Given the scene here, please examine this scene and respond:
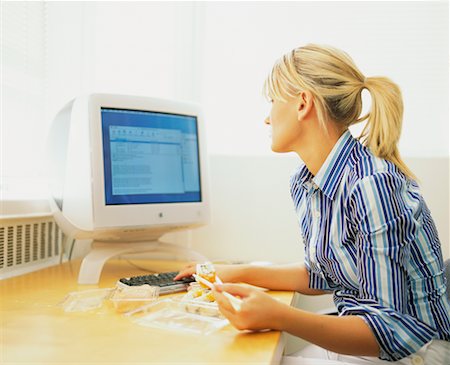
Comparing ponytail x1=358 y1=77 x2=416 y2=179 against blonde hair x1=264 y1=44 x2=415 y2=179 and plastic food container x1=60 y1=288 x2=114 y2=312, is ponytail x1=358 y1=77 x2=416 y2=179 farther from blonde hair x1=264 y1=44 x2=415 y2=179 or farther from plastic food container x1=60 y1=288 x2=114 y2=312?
plastic food container x1=60 y1=288 x2=114 y2=312

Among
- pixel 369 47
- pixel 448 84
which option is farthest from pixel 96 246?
pixel 448 84

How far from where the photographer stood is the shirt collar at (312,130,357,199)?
4.13 ft

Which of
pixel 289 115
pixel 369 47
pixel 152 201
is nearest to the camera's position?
pixel 289 115

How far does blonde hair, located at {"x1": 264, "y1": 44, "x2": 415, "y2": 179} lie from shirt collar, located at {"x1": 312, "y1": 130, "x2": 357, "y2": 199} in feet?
0.21

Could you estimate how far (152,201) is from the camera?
5.81 feet

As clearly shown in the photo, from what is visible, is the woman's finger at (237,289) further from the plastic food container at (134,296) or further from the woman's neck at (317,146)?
the woman's neck at (317,146)

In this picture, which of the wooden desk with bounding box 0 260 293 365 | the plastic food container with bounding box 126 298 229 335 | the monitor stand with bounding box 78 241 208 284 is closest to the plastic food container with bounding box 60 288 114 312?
the wooden desk with bounding box 0 260 293 365

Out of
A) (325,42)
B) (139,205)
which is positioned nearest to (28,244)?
(139,205)

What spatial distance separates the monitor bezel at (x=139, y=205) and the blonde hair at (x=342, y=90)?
23.3 inches

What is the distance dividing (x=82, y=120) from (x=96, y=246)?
1.35 feet

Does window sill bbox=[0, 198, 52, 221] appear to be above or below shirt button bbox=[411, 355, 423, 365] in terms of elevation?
above

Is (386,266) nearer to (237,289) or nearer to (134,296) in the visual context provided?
(237,289)

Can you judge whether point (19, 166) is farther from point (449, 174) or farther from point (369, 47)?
point (449, 174)

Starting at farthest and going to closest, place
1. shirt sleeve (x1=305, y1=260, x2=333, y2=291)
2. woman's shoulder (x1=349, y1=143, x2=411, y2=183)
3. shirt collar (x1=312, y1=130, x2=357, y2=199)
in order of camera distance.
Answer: shirt sleeve (x1=305, y1=260, x2=333, y2=291) < shirt collar (x1=312, y1=130, x2=357, y2=199) < woman's shoulder (x1=349, y1=143, x2=411, y2=183)
